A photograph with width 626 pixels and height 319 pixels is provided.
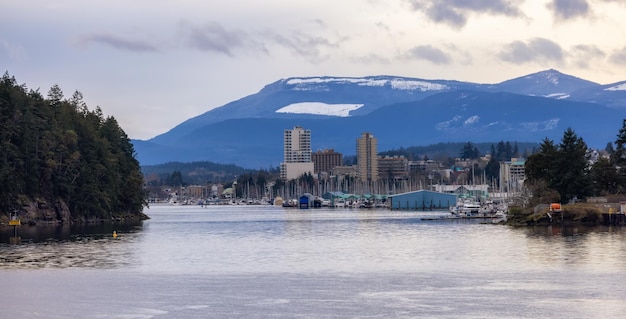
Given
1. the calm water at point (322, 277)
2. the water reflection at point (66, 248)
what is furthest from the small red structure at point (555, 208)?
the water reflection at point (66, 248)

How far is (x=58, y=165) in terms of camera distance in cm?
14750

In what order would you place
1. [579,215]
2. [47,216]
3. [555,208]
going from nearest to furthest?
[579,215] < [555,208] < [47,216]

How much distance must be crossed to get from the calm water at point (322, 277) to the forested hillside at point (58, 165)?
34733 millimetres

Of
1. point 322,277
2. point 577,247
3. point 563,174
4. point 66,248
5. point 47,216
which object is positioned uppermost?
point 563,174

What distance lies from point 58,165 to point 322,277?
297 feet

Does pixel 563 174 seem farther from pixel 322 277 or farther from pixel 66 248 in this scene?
pixel 322 277

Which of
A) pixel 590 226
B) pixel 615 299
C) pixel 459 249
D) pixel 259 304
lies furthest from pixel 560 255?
pixel 590 226

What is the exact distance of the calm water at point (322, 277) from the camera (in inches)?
1954

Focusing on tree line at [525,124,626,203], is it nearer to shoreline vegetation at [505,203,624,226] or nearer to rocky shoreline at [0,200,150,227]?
shoreline vegetation at [505,203,624,226]

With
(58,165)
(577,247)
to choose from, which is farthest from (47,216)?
(577,247)

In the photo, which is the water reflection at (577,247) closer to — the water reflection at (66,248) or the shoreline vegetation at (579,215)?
the shoreline vegetation at (579,215)

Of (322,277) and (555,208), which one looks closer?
(322,277)

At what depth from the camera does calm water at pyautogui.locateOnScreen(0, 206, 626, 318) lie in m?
49.6

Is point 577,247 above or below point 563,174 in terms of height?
below
